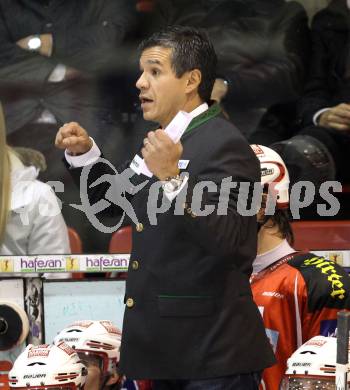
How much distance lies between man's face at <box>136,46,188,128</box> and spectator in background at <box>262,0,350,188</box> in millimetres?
2182

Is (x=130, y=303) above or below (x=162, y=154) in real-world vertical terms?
below

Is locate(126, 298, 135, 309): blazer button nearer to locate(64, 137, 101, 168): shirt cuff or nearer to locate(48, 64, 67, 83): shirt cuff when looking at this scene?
locate(64, 137, 101, 168): shirt cuff

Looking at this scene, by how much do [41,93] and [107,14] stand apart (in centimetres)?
53

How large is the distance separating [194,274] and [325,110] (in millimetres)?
2574

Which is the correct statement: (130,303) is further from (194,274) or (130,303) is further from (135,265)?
(194,274)

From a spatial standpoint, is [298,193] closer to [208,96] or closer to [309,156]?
[309,156]

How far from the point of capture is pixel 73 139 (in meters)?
3.35

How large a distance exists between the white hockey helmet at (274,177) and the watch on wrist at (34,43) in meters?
1.65

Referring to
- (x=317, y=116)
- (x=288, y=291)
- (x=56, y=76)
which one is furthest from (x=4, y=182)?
(x=288, y=291)

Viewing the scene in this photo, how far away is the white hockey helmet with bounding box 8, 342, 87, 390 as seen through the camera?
3609mm

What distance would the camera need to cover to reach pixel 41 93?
5.24m

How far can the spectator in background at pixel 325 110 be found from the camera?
5.31m

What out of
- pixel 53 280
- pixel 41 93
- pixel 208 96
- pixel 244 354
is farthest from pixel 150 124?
pixel 244 354

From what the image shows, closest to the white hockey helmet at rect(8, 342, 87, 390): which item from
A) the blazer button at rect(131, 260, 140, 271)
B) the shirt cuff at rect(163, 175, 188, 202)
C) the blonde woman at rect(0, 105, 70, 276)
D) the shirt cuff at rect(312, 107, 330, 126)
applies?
the blazer button at rect(131, 260, 140, 271)
